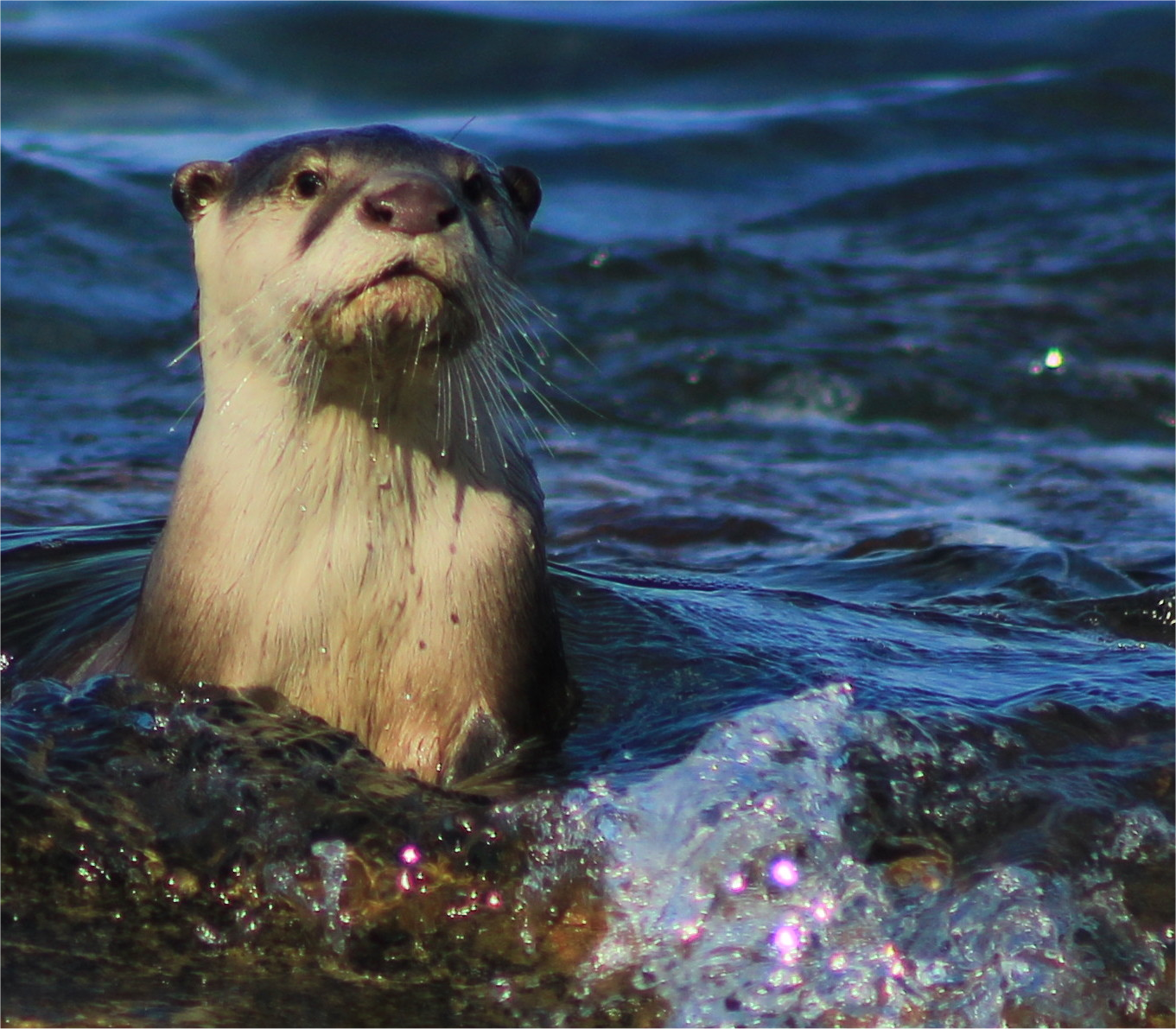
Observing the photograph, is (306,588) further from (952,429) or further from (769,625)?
(952,429)

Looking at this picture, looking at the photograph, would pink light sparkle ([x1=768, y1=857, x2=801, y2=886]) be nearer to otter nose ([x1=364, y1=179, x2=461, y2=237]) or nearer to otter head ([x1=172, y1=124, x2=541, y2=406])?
otter head ([x1=172, y1=124, x2=541, y2=406])

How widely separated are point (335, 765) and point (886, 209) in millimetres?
9220

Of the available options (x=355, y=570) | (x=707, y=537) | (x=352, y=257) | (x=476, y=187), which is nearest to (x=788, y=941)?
(x=355, y=570)

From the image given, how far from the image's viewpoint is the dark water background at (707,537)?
2781mm

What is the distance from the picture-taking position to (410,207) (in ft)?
9.13

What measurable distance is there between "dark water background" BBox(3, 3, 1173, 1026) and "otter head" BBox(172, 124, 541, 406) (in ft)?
2.21

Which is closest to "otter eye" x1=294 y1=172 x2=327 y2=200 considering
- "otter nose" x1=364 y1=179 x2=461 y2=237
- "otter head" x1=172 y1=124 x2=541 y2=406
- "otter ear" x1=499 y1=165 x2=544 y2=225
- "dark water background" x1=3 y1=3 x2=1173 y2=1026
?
"otter head" x1=172 y1=124 x2=541 y2=406

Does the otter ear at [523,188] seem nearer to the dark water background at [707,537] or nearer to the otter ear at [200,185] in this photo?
the otter ear at [200,185]

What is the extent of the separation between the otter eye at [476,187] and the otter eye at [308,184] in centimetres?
25

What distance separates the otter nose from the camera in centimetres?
278

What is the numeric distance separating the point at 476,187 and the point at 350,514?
0.61 metres

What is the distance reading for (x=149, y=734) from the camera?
3150mm

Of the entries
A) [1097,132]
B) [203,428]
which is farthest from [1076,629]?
[1097,132]

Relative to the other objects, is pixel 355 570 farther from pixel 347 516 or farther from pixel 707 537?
pixel 707 537
